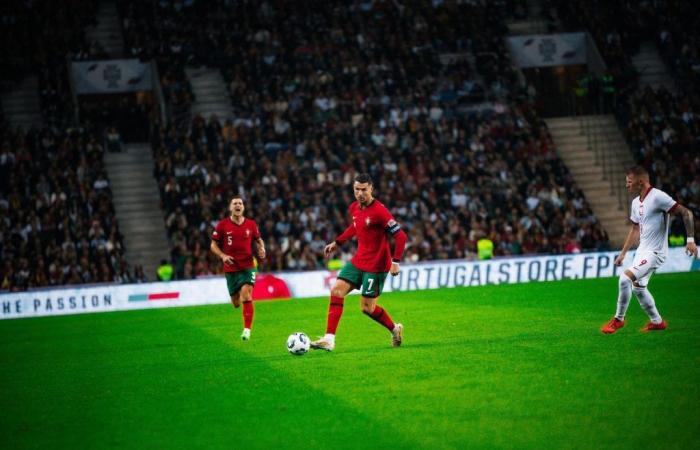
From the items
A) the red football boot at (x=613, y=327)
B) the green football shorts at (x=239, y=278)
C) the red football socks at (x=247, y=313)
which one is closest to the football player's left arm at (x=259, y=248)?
the green football shorts at (x=239, y=278)

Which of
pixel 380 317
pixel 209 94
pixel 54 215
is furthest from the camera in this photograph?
pixel 209 94

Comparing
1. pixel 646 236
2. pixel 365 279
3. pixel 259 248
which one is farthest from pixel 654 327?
pixel 259 248

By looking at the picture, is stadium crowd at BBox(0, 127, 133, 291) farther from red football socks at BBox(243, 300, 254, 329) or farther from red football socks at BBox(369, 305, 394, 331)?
red football socks at BBox(369, 305, 394, 331)

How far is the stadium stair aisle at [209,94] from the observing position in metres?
38.7

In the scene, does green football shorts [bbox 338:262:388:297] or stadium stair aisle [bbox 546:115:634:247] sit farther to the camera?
stadium stair aisle [bbox 546:115:634:247]

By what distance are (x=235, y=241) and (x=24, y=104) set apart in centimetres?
2333

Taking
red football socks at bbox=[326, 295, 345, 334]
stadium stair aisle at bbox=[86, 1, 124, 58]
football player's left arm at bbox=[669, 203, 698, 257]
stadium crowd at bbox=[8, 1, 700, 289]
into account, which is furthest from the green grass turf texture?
stadium stair aisle at bbox=[86, 1, 124, 58]

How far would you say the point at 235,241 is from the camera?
17750mm

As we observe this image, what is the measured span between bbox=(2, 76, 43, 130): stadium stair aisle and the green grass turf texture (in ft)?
63.3

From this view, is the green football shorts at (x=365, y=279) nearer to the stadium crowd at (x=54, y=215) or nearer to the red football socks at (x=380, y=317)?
the red football socks at (x=380, y=317)

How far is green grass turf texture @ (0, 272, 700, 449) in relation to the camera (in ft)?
28.9

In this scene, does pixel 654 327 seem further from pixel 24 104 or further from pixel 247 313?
pixel 24 104

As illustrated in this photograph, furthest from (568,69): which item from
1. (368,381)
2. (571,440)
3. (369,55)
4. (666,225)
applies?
(571,440)

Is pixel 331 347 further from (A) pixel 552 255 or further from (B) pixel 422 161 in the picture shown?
(B) pixel 422 161
